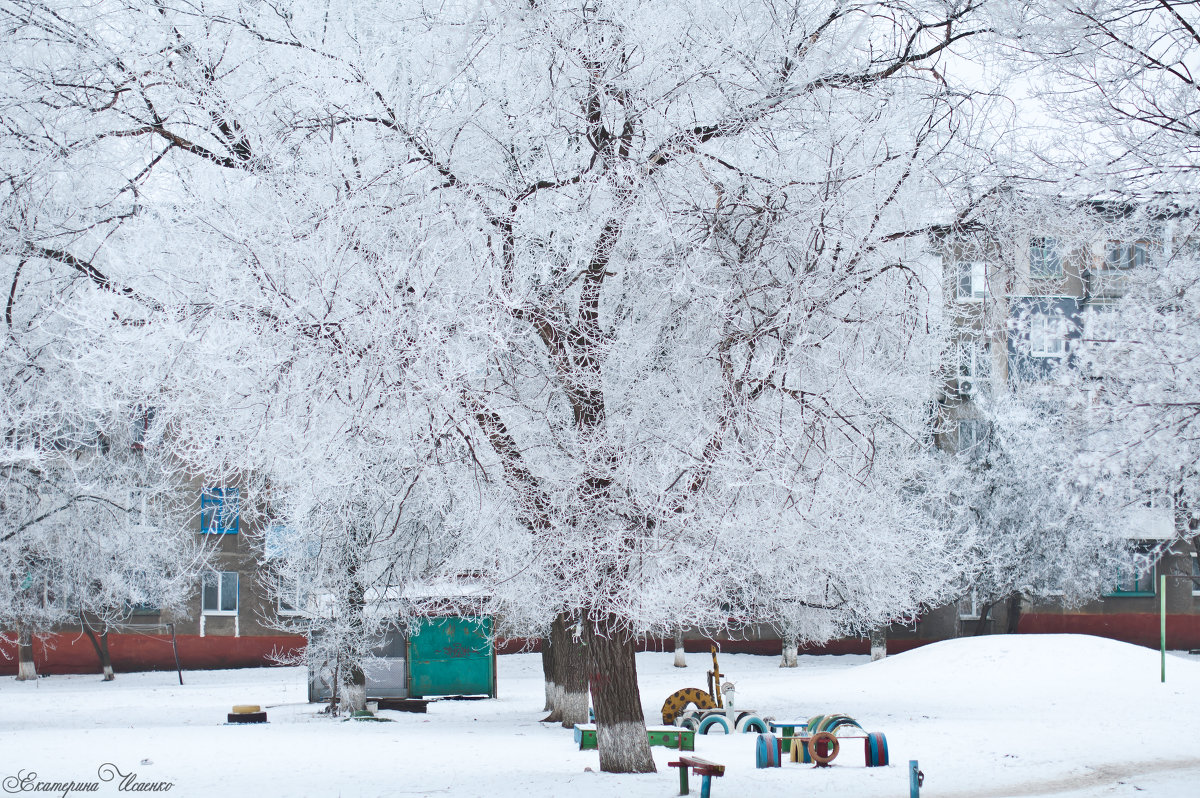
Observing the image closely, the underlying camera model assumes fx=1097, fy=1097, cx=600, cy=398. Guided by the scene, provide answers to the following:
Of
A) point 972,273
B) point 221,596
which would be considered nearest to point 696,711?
point 972,273

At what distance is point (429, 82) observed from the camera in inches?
357

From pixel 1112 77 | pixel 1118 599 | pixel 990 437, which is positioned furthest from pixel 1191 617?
pixel 1112 77

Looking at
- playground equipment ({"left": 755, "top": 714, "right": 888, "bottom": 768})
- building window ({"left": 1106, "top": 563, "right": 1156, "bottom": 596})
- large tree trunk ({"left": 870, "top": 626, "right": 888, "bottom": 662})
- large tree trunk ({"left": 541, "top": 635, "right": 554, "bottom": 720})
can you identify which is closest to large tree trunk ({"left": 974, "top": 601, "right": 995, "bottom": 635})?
large tree trunk ({"left": 870, "top": 626, "right": 888, "bottom": 662})

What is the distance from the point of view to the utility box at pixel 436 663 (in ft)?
76.7

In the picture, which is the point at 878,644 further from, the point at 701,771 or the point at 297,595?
the point at 701,771

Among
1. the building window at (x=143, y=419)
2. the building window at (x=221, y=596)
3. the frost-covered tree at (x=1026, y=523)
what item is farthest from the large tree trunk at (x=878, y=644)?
the building window at (x=143, y=419)

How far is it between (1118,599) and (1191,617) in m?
2.23

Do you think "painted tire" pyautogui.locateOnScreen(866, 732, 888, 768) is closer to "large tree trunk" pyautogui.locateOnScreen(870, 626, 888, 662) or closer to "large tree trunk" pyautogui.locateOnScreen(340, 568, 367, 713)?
"large tree trunk" pyautogui.locateOnScreen(340, 568, 367, 713)

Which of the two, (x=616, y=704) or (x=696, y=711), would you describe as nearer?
(x=616, y=704)

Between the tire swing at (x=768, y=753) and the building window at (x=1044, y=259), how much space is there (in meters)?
6.19

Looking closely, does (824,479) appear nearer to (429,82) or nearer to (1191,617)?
(429,82)

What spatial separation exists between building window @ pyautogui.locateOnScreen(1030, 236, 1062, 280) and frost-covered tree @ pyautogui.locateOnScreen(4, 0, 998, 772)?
0.94 metres

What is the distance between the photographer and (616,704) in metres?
10.9

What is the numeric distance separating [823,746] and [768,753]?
0.72m
